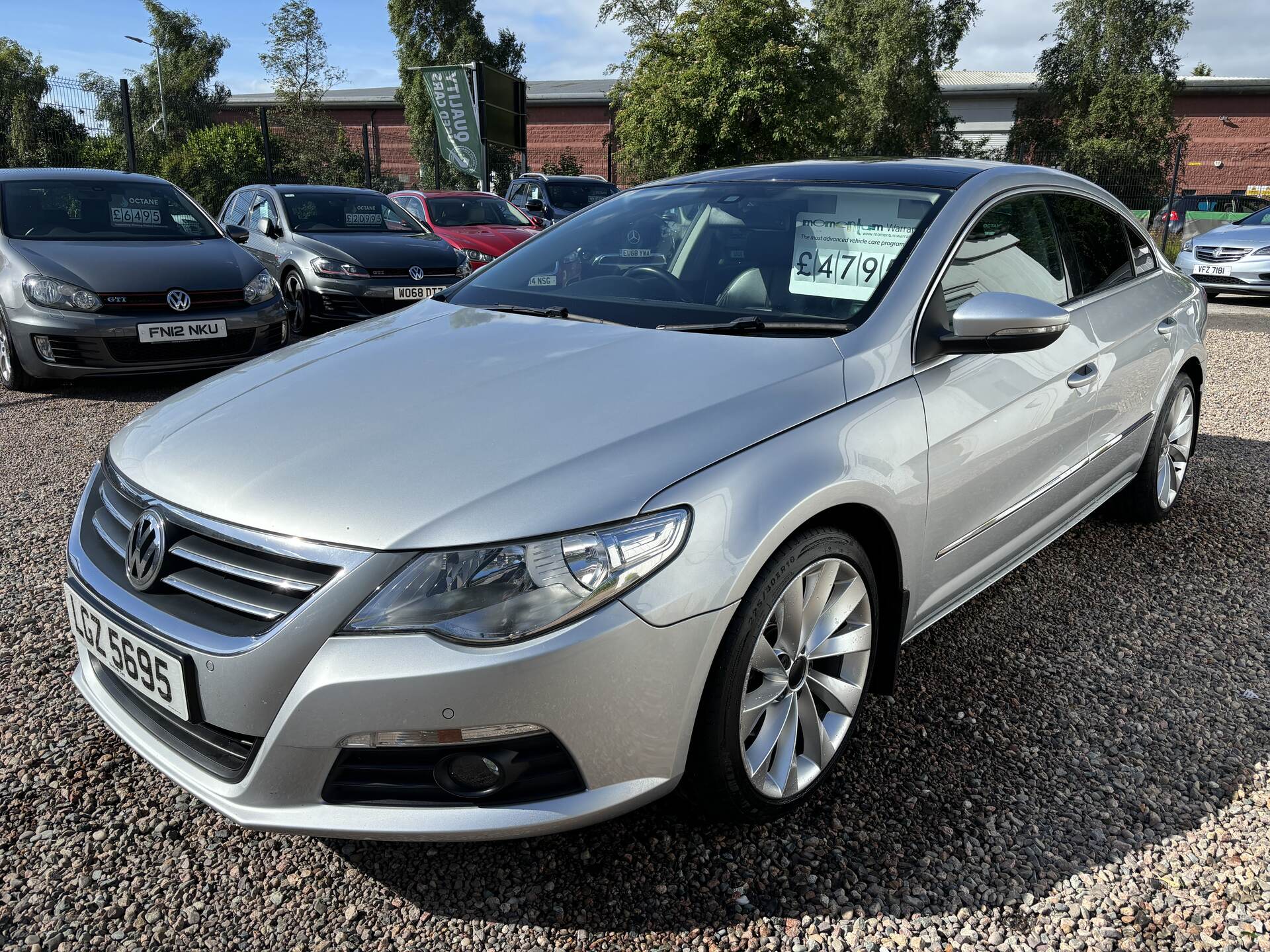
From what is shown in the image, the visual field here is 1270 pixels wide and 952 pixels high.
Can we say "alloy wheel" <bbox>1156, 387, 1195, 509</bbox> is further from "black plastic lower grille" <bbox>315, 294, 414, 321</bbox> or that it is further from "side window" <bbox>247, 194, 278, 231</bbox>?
"side window" <bbox>247, 194, 278, 231</bbox>


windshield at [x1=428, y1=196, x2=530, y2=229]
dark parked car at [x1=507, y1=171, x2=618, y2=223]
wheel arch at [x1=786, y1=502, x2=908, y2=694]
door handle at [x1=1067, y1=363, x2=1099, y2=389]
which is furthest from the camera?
dark parked car at [x1=507, y1=171, x2=618, y2=223]

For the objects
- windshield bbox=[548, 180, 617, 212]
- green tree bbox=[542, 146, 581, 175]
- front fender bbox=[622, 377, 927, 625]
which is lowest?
front fender bbox=[622, 377, 927, 625]

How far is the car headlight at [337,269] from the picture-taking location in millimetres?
8336

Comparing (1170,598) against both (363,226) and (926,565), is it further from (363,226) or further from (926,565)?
(363,226)

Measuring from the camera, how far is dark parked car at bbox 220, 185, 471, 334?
8.38 meters

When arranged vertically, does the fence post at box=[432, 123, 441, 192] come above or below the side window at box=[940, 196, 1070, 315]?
above

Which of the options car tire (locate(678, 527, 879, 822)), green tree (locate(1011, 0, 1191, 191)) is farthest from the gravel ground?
green tree (locate(1011, 0, 1191, 191))

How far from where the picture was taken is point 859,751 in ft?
8.16

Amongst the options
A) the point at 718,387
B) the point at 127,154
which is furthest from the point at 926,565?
the point at 127,154

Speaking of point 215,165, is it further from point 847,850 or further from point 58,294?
point 847,850

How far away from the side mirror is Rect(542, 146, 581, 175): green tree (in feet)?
140

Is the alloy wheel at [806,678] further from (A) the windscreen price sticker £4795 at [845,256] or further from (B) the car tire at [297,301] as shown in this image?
(B) the car tire at [297,301]

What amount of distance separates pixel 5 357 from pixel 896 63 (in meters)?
34.8

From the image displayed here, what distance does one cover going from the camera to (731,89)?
22297 millimetres
